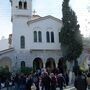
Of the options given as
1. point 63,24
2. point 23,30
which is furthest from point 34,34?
point 63,24

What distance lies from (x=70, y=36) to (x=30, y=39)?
228 inches

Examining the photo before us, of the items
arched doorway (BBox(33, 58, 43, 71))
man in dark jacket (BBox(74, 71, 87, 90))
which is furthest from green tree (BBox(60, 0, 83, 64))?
man in dark jacket (BBox(74, 71, 87, 90))

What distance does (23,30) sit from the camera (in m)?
44.8

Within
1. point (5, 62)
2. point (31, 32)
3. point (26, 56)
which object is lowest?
point (5, 62)

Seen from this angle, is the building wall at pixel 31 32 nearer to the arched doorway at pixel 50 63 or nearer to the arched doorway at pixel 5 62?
the arched doorway at pixel 5 62

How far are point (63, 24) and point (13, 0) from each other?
8.29 meters

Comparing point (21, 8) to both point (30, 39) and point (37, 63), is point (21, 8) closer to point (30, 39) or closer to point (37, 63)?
point (30, 39)

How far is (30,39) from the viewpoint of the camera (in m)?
44.6

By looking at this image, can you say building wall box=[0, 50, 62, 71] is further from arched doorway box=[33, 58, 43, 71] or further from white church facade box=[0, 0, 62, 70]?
arched doorway box=[33, 58, 43, 71]

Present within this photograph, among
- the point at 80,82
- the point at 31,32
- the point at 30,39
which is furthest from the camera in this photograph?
the point at 31,32

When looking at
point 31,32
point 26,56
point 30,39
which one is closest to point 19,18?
point 31,32

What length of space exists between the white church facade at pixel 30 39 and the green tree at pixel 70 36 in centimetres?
179

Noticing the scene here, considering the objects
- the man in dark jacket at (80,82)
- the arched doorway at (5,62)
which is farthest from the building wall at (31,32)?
the man in dark jacket at (80,82)

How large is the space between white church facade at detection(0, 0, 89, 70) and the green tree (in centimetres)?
179
